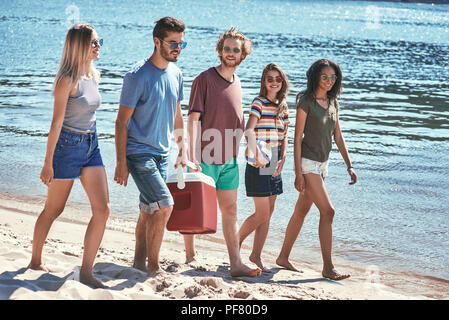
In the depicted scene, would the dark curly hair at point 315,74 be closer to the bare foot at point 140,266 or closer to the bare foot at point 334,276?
the bare foot at point 334,276

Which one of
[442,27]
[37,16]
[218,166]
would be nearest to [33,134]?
[218,166]

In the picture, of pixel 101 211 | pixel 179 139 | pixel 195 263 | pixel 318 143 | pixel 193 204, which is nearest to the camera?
pixel 101 211

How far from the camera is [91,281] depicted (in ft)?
14.2

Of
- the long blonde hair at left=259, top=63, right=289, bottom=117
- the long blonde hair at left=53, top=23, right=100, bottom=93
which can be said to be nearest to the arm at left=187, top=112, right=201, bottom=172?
the long blonde hair at left=259, top=63, right=289, bottom=117

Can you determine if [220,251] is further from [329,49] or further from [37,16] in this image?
[37,16]

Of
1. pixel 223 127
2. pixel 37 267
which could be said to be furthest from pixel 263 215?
pixel 37 267

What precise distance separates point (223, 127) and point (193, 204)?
67 centimetres

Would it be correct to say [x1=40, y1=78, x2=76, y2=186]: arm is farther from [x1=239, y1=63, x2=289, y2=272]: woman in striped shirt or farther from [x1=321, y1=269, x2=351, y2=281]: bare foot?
[x1=321, y1=269, x2=351, y2=281]: bare foot

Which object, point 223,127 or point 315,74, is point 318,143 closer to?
point 315,74

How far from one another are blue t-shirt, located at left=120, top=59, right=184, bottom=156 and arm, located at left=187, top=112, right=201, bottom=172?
0.39 m

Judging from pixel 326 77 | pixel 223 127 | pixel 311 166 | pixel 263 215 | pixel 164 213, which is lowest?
pixel 263 215

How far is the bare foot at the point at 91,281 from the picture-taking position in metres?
4.31

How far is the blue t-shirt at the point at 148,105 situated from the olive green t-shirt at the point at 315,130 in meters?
1.24

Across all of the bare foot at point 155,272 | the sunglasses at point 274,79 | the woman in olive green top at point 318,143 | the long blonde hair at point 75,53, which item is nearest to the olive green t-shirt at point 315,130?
the woman in olive green top at point 318,143
